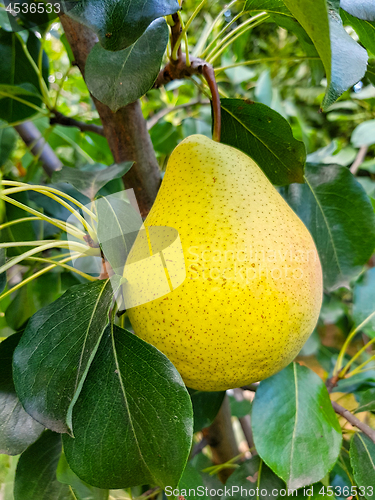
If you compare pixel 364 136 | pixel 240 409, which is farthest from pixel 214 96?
pixel 240 409

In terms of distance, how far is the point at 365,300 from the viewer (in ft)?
2.09

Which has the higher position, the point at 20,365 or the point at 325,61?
the point at 325,61

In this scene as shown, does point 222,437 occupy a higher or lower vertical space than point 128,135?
lower

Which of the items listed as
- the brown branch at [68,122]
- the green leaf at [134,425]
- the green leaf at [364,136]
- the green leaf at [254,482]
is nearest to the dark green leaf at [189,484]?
the green leaf at [254,482]

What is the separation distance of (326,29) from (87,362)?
28 cm

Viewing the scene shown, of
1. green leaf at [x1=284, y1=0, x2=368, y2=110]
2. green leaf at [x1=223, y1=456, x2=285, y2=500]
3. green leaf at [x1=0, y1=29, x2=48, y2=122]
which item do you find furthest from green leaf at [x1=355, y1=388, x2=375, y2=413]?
green leaf at [x1=0, y1=29, x2=48, y2=122]

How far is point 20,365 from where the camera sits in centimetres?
31

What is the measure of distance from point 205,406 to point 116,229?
0.30 m

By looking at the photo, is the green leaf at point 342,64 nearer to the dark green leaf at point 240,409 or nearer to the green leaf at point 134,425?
the green leaf at point 134,425

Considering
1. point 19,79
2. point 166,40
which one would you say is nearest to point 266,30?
point 19,79

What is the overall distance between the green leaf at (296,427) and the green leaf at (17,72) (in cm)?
53

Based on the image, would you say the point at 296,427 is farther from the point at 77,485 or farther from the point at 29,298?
the point at 29,298

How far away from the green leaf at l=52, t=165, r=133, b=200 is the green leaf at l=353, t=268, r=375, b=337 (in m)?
0.46

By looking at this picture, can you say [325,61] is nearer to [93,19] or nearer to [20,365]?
[93,19]
